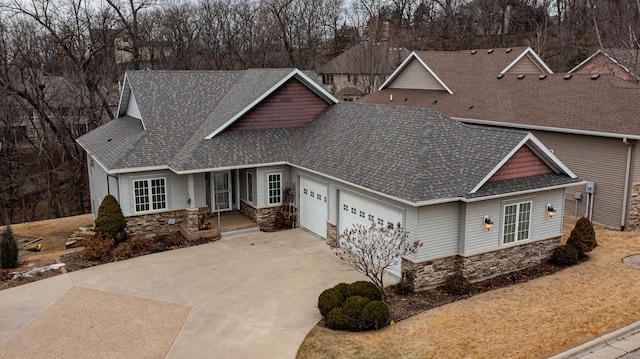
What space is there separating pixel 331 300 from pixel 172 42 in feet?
149

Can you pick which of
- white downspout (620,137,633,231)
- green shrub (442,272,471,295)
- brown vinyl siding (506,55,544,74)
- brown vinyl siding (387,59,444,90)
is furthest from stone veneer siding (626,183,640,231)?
brown vinyl siding (387,59,444,90)

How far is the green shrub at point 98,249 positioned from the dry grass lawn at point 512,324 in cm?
899

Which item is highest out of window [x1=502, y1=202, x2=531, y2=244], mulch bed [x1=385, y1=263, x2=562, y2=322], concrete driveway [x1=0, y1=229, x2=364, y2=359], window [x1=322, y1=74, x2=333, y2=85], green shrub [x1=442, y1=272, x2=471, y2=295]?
window [x1=322, y1=74, x2=333, y2=85]

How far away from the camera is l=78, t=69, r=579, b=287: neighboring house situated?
15.0m

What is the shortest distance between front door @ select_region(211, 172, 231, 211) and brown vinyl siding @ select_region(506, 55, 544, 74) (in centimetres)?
1894

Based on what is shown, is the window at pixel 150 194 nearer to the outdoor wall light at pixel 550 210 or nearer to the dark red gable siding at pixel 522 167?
the dark red gable siding at pixel 522 167

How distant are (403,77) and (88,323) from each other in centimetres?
2689

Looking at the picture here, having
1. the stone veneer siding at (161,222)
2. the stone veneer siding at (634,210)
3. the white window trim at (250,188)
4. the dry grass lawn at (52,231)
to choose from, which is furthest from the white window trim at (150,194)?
→ the stone veneer siding at (634,210)

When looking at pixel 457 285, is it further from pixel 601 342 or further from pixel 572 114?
pixel 572 114

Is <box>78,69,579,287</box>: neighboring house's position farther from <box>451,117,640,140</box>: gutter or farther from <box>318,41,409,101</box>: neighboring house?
<box>318,41,409,101</box>: neighboring house

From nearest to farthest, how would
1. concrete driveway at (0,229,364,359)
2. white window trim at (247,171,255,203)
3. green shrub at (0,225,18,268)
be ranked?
1. concrete driveway at (0,229,364,359)
2. green shrub at (0,225,18,268)
3. white window trim at (247,171,255,203)

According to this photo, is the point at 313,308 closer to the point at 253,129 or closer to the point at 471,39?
the point at 253,129

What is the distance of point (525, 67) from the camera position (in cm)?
3259

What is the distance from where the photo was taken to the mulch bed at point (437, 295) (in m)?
13.5
